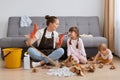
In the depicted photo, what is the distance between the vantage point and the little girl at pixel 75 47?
3.88 m

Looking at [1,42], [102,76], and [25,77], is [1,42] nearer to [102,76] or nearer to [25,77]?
[25,77]

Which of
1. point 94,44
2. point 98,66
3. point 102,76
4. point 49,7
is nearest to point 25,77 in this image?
point 102,76

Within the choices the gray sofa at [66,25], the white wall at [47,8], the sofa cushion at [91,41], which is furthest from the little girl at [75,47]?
the white wall at [47,8]

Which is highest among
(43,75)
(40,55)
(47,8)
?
Answer: (47,8)

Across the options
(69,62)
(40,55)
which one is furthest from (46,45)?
(69,62)

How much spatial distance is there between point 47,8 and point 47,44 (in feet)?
3.99

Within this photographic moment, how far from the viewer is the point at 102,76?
10.1 ft

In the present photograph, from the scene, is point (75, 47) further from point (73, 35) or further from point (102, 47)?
point (102, 47)

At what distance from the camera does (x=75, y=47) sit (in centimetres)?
394

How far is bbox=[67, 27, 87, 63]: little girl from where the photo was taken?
3879 mm

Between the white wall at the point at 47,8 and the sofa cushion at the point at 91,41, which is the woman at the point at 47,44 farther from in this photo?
the white wall at the point at 47,8

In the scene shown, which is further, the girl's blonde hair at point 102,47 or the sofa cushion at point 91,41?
the sofa cushion at point 91,41

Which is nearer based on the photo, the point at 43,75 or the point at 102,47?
the point at 43,75

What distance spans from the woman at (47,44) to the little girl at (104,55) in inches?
25.4
